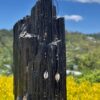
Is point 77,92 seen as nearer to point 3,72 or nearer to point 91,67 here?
point 3,72

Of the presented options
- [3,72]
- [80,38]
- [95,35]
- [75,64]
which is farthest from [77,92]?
[95,35]

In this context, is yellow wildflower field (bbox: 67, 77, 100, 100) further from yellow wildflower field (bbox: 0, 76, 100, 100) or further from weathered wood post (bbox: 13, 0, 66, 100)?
weathered wood post (bbox: 13, 0, 66, 100)

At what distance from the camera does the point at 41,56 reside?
441 cm

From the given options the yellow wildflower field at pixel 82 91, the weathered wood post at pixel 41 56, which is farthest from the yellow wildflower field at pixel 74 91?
the weathered wood post at pixel 41 56

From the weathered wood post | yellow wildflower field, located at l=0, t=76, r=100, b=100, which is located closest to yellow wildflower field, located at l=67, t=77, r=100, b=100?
yellow wildflower field, located at l=0, t=76, r=100, b=100

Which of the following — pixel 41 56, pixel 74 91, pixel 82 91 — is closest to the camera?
pixel 41 56

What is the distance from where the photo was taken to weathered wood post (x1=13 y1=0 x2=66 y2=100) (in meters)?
4.41

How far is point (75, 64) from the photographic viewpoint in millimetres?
24047

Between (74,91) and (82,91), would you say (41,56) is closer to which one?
(74,91)

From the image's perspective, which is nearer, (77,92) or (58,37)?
(58,37)

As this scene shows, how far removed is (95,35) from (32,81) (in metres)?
84.2

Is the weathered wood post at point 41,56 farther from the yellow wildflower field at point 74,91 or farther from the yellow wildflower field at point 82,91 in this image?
the yellow wildflower field at point 82,91

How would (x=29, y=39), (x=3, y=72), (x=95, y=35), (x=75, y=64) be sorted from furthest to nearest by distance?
(x=95, y=35) → (x=75, y=64) → (x=3, y=72) → (x=29, y=39)

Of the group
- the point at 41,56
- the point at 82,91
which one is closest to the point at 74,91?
the point at 82,91
